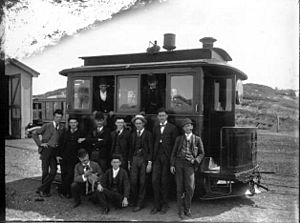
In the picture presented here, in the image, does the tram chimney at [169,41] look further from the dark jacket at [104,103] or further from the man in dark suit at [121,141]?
the man in dark suit at [121,141]

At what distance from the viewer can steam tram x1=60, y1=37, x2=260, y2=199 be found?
167 inches

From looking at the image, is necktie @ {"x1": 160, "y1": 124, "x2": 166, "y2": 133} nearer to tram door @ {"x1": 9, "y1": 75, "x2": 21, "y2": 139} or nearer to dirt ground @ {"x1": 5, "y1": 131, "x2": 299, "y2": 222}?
dirt ground @ {"x1": 5, "y1": 131, "x2": 299, "y2": 222}

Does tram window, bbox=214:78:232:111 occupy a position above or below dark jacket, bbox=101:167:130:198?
above

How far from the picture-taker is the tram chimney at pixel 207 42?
4.07 meters

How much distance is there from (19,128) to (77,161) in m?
0.96

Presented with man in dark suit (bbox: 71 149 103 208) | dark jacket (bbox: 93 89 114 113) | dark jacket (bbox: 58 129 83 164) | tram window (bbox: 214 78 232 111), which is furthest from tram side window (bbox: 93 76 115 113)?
tram window (bbox: 214 78 232 111)

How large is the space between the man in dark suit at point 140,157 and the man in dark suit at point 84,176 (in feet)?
1.57

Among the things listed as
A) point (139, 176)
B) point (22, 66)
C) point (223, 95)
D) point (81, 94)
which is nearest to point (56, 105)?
point (81, 94)

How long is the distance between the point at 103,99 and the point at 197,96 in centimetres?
149

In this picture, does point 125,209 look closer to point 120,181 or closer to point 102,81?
point 120,181

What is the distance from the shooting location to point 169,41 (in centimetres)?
437

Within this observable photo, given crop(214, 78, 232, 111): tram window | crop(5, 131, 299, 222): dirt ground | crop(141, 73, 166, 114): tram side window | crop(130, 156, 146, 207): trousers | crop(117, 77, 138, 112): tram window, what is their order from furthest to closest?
crop(214, 78, 232, 111): tram window, crop(117, 77, 138, 112): tram window, crop(141, 73, 166, 114): tram side window, crop(130, 156, 146, 207): trousers, crop(5, 131, 299, 222): dirt ground

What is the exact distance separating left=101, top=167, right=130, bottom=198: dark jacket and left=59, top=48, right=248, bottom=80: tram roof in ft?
4.84

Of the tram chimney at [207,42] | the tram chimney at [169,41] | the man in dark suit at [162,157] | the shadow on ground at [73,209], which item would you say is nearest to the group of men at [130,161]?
the man in dark suit at [162,157]
